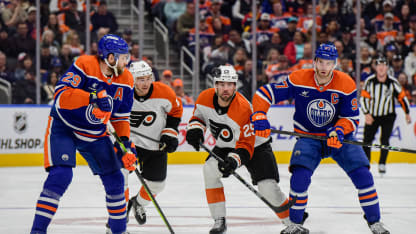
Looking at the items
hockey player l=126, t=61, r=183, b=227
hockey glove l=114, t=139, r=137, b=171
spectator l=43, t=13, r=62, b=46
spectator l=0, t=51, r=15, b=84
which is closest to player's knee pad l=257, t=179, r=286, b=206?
hockey player l=126, t=61, r=183, b=227

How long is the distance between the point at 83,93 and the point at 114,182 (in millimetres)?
546

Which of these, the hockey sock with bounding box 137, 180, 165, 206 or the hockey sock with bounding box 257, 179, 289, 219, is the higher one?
the hockey sock with bounding box 257, 179, 289, 219

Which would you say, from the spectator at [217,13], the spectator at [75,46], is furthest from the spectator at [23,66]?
the spectator at [217,13]

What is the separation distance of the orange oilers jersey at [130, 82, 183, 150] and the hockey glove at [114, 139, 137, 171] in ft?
2.87

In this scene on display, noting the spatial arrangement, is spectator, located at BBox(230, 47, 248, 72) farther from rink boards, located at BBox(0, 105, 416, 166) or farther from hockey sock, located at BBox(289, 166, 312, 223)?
hockey sock, located at BBox(289, 166, 312, 223)

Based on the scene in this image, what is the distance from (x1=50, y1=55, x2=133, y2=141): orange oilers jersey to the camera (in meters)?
3.81

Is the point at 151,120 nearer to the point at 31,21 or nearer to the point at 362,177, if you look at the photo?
the point at 362,177

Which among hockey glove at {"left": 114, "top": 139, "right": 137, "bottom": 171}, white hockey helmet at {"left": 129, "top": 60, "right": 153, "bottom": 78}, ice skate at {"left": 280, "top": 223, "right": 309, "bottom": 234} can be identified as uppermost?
white hockey helmet at {"left": 129, "top": 60, "right": 153, "bottom": 78}

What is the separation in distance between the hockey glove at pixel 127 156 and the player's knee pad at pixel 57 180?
0.34 m

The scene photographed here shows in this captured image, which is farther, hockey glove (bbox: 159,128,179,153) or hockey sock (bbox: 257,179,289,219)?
hockey glove (bbox: 159,128,179,153)

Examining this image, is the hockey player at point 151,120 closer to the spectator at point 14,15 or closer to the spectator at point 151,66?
the spectator at point 151,66

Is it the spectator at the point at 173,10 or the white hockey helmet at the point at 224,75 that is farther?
the spectator at the point at 173,10

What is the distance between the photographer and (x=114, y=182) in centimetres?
396

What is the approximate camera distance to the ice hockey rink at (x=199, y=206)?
4770 millimetres
